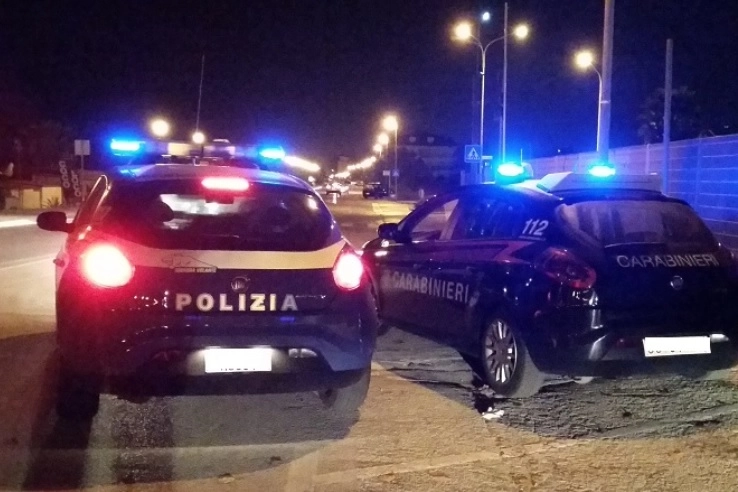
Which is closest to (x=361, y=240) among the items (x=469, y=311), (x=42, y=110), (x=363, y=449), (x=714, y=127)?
(x=469, y=311)

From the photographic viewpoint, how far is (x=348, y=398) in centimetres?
619

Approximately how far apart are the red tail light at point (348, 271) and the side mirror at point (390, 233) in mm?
2606

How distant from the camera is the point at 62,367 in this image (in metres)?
5.56

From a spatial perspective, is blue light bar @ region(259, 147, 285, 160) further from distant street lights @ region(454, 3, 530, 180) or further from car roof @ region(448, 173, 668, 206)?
distant street lights @ region(454, 3, 530, 180)

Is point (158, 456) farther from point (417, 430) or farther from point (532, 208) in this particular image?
point (532, 208)

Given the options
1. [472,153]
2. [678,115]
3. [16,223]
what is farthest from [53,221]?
[678,115]

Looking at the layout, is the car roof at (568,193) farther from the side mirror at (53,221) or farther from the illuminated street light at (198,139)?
the illuminated street light at (198,139)

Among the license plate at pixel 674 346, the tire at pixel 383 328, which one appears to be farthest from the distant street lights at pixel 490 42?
the license plate at pixel 674 346

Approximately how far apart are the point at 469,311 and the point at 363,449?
1836mm

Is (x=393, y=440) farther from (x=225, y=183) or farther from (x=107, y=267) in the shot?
(x=107, y=267)

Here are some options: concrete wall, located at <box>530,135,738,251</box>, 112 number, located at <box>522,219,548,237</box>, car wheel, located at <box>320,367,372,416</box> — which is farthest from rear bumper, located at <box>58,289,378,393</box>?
concrete wall, located at <box>530,135,738,251</box>

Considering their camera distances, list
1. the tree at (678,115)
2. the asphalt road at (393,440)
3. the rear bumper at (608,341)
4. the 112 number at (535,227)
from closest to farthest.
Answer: the asphalt road at (393,440), the rear bumper at (608,341), the 112 number at (535,227), the tree at (678,115)

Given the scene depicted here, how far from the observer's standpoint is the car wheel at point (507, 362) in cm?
645

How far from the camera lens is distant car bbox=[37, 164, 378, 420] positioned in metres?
5.20
